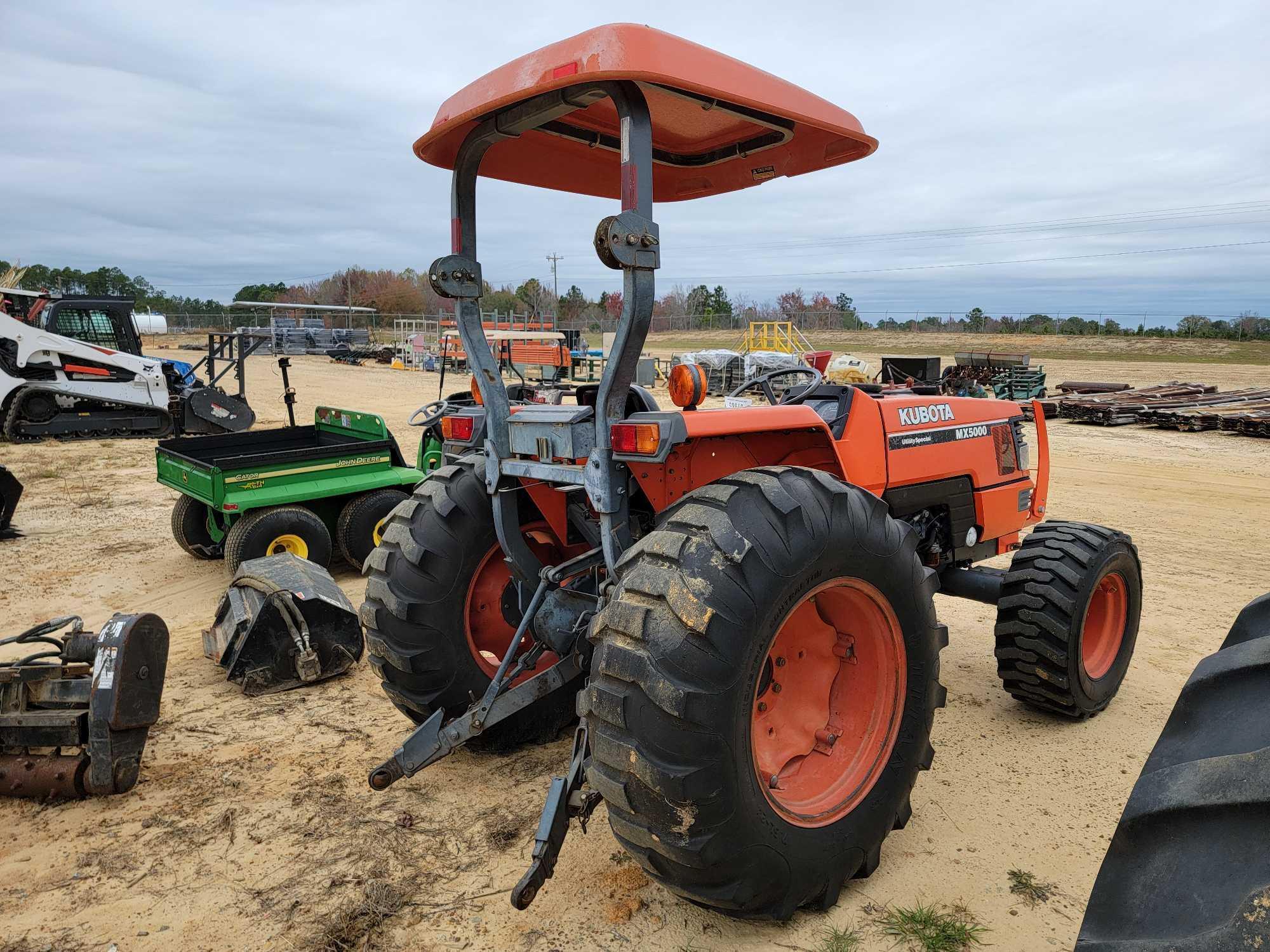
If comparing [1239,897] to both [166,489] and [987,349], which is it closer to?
[166,489]

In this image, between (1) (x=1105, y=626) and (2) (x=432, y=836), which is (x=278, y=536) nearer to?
(2) (x=432, y=836)

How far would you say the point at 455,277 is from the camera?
3.10 metres

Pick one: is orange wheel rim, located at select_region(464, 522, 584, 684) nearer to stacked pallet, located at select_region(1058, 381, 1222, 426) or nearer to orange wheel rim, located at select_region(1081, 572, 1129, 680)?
orange wheel rim, located at select_region(1081, 572, 1129, 680)

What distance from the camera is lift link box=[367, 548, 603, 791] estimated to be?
286 cm

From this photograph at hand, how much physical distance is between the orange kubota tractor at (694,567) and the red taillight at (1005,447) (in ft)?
0.24

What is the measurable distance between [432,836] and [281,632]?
1.80 m

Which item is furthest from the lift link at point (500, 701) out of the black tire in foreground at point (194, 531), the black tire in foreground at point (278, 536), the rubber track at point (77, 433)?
the rubber track at point (77, 433)

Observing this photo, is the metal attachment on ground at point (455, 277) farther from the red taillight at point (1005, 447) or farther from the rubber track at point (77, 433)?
the rubber track at point (77, 433)

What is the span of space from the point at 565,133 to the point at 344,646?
292 centimetres

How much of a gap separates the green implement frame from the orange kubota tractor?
3108 mm

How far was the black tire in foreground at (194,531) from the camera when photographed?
6.89 meters

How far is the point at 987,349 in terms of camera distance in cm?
3644

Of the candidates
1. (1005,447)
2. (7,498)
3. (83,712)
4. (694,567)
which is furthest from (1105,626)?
(7,498)

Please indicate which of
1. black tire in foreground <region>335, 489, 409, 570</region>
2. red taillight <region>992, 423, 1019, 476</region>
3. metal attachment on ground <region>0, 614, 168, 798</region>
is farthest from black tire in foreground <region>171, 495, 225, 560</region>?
red taillight <region>992, 423, 1019, 476</region>
